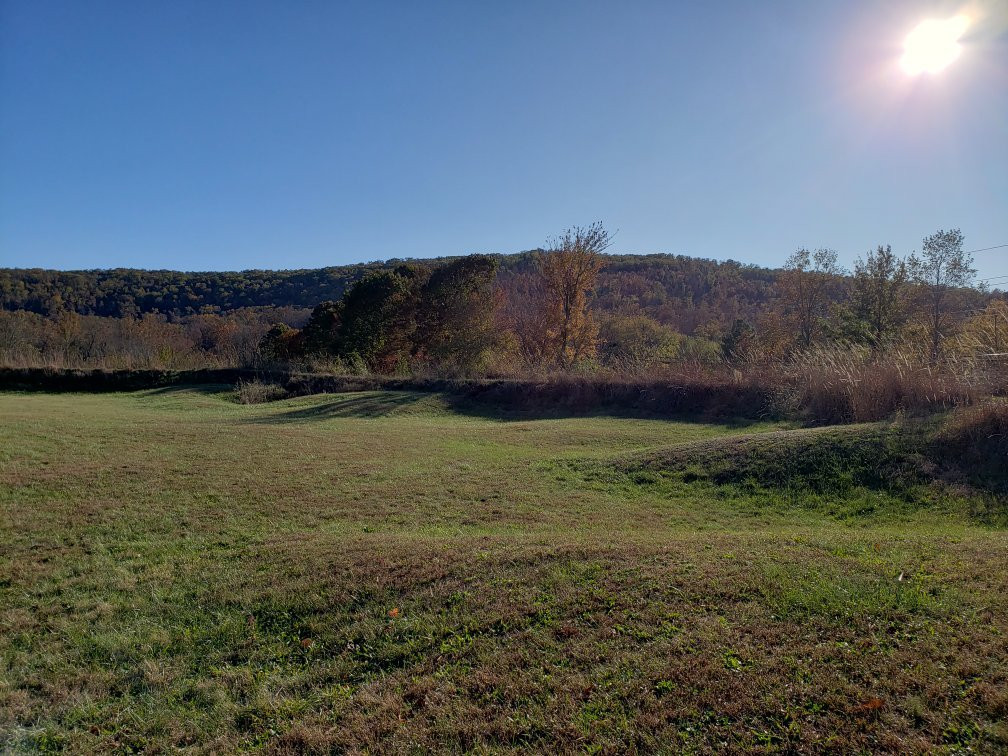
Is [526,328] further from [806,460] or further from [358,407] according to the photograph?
[806,460]

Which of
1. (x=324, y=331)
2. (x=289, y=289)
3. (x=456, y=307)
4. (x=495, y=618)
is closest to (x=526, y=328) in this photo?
(x=456, y=307)

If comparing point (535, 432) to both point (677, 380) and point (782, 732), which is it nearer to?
point (677, 380)

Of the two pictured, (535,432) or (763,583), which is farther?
(535,432)

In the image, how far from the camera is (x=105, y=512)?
6613 millimetres

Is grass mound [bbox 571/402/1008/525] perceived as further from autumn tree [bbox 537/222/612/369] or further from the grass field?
autumn tree [bbox 537/222/612/369]

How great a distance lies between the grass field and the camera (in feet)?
8.84

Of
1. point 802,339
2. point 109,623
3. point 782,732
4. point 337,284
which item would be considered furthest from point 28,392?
point 337,284

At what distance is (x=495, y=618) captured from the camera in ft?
12.2

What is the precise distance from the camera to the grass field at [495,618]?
2.69 meters

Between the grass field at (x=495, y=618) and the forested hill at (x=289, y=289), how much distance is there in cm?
5430

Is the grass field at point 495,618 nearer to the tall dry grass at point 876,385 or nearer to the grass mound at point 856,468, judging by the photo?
the grass mound at point 856,468

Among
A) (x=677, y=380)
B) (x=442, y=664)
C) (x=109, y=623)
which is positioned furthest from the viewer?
(x=677, y=380)

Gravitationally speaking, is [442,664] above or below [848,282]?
below

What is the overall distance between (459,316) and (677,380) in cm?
1838
